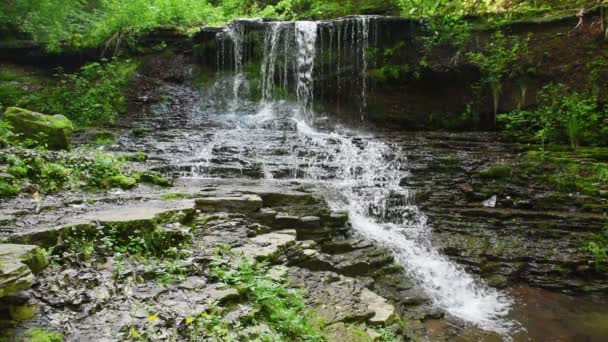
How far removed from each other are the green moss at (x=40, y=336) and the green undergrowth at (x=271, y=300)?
935mm

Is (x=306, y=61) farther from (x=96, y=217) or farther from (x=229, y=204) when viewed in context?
(x=96, y=217)

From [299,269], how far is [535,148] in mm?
6588

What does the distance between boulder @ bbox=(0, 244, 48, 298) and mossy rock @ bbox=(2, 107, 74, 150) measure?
5.50 m

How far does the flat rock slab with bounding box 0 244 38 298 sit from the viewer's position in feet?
8.66

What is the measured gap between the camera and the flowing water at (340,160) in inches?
257

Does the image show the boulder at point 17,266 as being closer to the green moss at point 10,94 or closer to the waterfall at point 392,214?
the waterfall at point 392,214

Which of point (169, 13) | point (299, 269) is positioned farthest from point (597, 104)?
point (169, 13)

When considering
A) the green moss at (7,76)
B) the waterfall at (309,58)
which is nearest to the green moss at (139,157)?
the waterfall at (309,58)

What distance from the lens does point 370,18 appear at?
12297mm

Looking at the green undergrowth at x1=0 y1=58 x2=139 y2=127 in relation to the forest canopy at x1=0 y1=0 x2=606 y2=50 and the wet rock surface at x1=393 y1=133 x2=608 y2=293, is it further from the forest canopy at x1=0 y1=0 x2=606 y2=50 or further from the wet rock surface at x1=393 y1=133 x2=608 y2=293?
the wet rock surface at x1=393 y1=133 x2=608 y2=293

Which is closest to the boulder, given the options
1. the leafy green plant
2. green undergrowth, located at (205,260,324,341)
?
green undergrowth, located at (205,260,324,341)

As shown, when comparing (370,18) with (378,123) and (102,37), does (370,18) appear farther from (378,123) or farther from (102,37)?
(102,37)

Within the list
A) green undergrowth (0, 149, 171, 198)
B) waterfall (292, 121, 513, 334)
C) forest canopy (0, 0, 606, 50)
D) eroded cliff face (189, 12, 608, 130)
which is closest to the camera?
green undergrowth (0, 149, 171, 198)

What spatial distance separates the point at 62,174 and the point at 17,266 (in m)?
4.05
